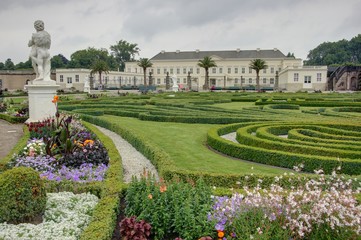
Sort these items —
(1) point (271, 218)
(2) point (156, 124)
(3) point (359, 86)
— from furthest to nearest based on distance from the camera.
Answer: (3) point (359, 86)
(2) point (156, 124)
(1) point (271, 218)

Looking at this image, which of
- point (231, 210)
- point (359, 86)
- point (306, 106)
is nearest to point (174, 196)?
point (231, 210)

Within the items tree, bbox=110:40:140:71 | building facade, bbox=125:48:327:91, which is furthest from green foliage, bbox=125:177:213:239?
tree, bbox=110:40:140:71

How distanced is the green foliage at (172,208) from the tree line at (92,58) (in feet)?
213

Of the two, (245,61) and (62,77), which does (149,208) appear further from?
(245,61)

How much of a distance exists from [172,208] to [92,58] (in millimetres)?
86146

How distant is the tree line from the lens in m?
76.6

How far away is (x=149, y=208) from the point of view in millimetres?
4410

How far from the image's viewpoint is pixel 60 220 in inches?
181

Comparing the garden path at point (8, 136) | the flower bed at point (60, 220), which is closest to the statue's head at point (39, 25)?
the garden path at point (8, 136)

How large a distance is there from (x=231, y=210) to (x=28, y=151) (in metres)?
5.77

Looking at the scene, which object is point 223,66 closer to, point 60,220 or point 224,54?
point 224,54

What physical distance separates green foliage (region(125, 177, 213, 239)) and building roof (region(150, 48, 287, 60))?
243 feet

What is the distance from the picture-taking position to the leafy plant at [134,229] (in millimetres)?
4089

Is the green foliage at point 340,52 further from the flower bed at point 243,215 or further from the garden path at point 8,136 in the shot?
the flower bed at point 243,215
